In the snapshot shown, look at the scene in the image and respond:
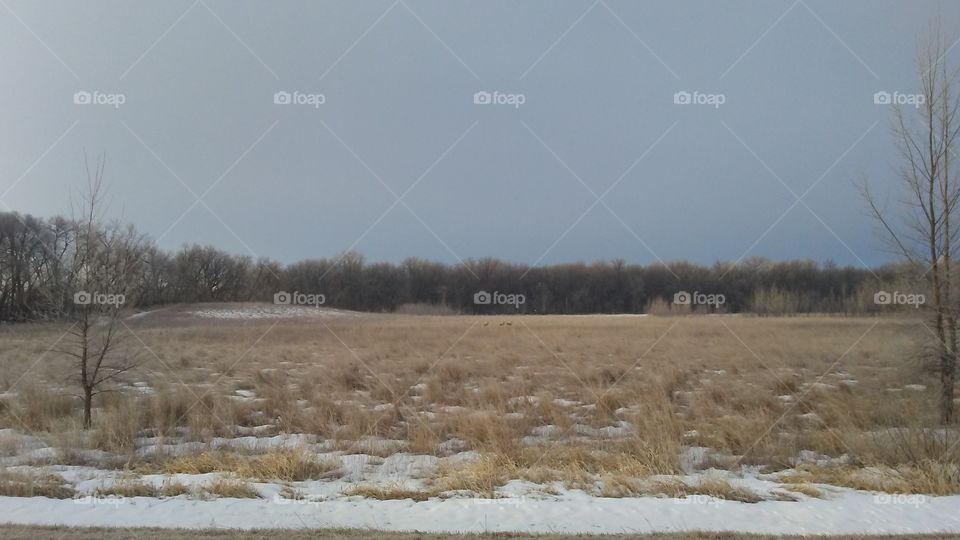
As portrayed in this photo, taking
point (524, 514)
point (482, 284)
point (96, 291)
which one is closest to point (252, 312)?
point (482, 284)

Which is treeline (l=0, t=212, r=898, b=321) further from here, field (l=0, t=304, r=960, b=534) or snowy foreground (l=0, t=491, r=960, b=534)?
snowy foreground (l=0, t=491, r=960, b=534)

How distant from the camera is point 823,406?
12602mm

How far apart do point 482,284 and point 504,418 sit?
13.0 metres

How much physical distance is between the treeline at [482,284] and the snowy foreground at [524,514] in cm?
1478

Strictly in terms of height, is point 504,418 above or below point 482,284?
below

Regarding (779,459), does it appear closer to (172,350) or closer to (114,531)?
(114,531)

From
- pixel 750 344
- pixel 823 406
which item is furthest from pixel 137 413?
pixel 750 344

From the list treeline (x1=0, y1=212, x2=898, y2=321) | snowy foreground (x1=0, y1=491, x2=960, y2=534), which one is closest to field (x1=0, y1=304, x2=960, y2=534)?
snowy foreground (x1=0, y1=491, x2=960, y2=534)

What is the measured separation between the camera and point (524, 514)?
698 cm

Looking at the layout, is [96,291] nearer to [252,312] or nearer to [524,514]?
[524,514]

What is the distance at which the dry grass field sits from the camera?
853 cm

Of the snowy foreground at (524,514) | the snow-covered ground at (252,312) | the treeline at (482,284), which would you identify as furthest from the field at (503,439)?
the snow-covered ground at (252,312)

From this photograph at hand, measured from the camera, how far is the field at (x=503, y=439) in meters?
7.22

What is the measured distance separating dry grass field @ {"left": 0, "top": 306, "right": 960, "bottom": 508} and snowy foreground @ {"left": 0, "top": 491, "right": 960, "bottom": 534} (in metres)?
0.43
